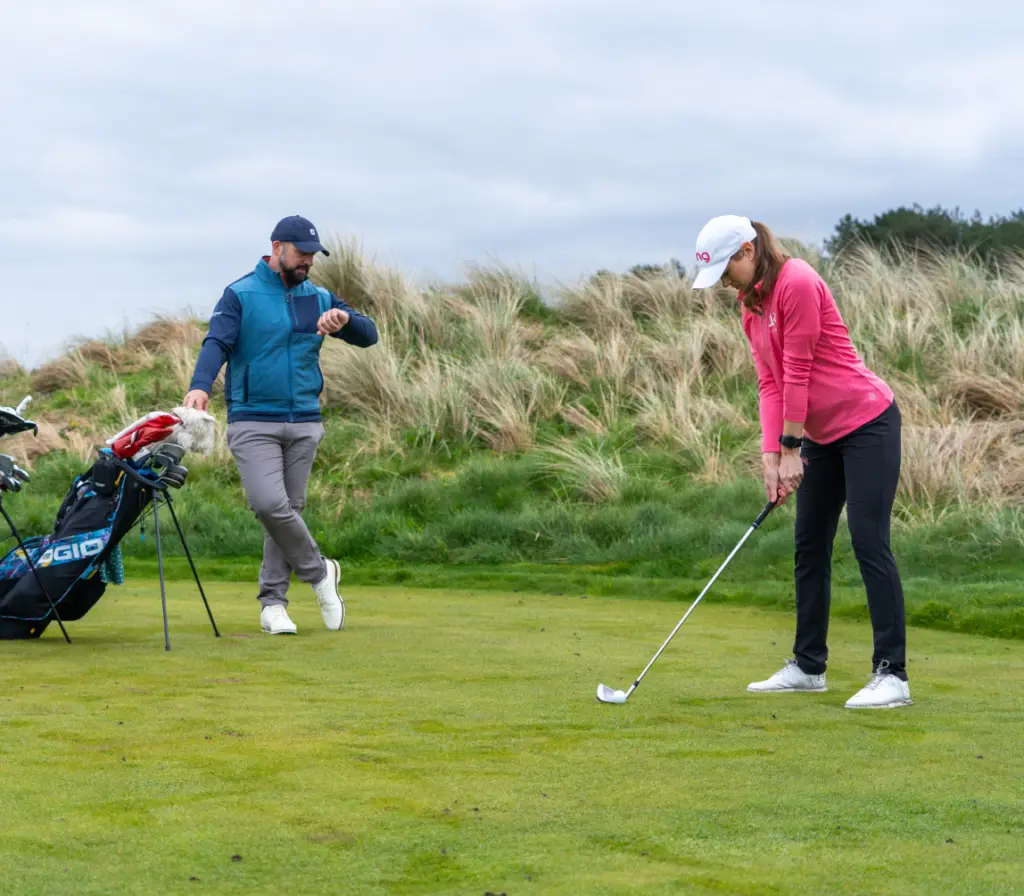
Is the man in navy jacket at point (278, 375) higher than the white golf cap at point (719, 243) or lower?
lower

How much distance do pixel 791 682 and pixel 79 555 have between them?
3.30 metres

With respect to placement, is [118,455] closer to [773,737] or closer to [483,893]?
[773,737]

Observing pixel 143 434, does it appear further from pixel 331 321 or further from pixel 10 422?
pixel 331 321

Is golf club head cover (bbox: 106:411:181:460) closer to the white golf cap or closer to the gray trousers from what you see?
the gray trousers

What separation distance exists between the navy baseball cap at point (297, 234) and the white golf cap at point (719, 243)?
8.29ft

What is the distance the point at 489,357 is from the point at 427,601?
27.8 feet

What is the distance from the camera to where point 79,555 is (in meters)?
6.62

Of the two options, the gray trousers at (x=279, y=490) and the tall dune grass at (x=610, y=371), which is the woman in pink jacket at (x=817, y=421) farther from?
the tall dune grass at (x=610, y=371)

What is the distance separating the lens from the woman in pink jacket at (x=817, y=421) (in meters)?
5.00

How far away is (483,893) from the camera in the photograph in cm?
277

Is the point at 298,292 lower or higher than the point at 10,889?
higher

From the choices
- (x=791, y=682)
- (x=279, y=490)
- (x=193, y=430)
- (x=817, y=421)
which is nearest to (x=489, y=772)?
(x=791, y=682)

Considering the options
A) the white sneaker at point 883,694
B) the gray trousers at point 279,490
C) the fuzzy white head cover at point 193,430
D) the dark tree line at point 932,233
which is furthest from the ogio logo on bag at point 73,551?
the dark tree line at point 932,233

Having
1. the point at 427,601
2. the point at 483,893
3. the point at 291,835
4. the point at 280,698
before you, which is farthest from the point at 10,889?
the point at 427,601
